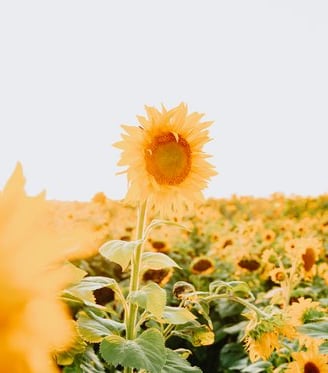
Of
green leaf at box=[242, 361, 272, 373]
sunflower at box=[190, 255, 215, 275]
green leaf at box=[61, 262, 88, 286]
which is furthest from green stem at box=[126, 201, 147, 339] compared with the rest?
sunflower at box=[190, 255, 215, 275]

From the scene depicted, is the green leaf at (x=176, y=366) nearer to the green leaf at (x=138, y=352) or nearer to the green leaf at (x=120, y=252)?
the green leaf at (x=138, y=352)

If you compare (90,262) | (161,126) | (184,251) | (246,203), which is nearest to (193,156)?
(161,126)

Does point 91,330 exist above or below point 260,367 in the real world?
above

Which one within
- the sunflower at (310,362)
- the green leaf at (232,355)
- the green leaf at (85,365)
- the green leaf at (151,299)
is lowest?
the green leaf at (232,355)

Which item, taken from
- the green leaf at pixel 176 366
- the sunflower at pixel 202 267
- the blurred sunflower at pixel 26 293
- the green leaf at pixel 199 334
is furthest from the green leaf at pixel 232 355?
the blurred sunflower at pixel 26 293

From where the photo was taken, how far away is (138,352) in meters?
1.22

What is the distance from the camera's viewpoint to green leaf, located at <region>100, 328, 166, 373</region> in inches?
46.8

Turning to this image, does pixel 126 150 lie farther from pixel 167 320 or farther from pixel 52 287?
pixel 52 287

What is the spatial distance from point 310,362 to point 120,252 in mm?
793

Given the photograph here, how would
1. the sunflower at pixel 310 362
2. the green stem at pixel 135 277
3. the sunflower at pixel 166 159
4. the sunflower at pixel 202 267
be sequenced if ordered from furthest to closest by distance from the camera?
1. the sunflower at pixel 202 267
2. the sunflower at pixel 310 362
3. the sunflower at pixel 166 159
4. the green stem at pixel 135 277

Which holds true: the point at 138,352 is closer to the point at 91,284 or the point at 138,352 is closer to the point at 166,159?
the point at 91,284

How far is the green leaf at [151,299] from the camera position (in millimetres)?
1264

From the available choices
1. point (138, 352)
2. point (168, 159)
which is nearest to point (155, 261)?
point (138, 352)

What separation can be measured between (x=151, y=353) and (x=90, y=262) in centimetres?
276
